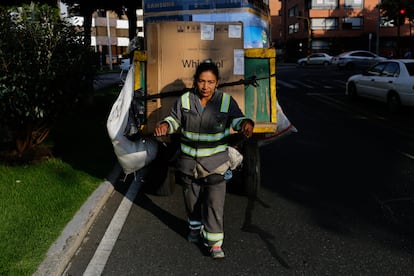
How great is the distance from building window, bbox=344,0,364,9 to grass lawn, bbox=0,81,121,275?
5824cm

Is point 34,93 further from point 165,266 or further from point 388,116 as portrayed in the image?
point 388,116

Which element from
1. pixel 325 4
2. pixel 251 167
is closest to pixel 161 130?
pixel 251 167

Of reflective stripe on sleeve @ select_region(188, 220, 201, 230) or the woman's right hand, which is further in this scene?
reflective stripe on sleeve @ select_region(188, 220, 201, 230)

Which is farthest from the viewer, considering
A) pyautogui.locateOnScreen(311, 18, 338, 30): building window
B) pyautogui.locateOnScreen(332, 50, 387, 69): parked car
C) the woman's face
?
pyautogui.locateOnScreen(311, 18, 338, 30): building window

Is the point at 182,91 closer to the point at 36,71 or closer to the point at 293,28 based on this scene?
the point at 36,71

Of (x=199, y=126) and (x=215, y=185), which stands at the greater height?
(x=199, y=126)

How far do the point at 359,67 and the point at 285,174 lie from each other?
103 feet

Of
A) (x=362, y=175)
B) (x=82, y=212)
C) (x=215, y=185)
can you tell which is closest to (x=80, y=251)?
(x=82, y=212)

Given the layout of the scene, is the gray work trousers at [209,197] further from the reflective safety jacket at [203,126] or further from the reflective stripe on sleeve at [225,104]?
the reflective stripe on sleeve at [225,104]

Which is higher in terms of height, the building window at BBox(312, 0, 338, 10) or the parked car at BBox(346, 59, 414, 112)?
the building window at BBox(312, 0, 338, 10)

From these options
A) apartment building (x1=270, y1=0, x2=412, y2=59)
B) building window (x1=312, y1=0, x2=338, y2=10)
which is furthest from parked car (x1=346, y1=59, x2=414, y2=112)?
building window (x1=312, y1=0, x2=338, y2=10)

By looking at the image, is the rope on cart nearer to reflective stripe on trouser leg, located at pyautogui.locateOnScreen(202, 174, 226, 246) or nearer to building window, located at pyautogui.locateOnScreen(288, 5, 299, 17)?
reflective stripe on trouser leg, located at pyautogui.locateOnScreen(202, 174, 226, 246)

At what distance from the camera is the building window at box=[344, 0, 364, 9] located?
60875mm

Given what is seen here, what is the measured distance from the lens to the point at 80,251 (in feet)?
13.4
